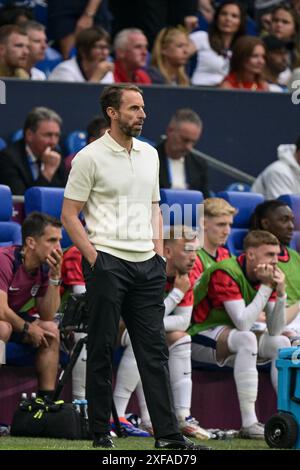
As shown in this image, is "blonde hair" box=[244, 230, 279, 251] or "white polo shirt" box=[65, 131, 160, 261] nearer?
"white polo shirt" box=[65, 131, 160, 261]

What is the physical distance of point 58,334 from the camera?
8.44m

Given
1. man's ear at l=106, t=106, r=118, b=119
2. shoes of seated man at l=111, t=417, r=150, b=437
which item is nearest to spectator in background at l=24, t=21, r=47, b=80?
shoes of seated man at l=111, t=417, r=150, b=437

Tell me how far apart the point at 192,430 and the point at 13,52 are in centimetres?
392

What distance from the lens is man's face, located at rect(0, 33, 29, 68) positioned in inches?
431

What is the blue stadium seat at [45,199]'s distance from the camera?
915 centimetres

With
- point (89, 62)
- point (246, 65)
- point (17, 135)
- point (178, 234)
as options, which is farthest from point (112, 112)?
point (246, 65)

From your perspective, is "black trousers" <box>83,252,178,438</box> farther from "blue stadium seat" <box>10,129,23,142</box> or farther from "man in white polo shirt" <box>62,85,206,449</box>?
"blue stadium seat" <box>10,129,23,142</box>

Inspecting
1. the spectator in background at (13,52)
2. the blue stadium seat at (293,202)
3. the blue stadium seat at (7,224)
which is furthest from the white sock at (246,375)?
the spectator in background at (13,52)

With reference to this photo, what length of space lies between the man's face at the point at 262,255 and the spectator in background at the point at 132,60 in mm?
3251

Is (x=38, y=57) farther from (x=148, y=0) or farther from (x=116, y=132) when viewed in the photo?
(x=116, y=132)

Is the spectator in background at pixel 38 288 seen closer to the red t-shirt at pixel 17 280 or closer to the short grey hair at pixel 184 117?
the red t-shirt at pixel 17 280

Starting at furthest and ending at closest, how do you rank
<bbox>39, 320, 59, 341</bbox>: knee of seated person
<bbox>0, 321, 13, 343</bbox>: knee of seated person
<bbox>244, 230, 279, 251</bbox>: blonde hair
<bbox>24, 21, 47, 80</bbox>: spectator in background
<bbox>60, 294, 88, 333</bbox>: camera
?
<bbox>24, 21, 47, 80</bbox>: spectator in background
<bbox>244, 230, 279, 251</bbox>: blonde hair
<bbox>39, 320, 59, 341</bbox>: knee of seated person
<bbox>0, 321, 13, 343</bbox>: knee of seated person
<bbox>60, 294, 88, 333</bbox>: camera

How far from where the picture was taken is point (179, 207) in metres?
9.55

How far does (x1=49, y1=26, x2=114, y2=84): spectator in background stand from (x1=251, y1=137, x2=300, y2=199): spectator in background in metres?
1.62
